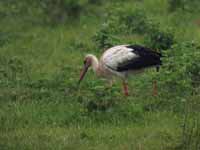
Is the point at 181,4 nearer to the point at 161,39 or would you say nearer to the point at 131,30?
the point at 131,30

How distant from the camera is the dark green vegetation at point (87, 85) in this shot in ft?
28.9

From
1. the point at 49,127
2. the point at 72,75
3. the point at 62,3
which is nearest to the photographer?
the point at 49,127

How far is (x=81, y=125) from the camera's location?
30.7 ft

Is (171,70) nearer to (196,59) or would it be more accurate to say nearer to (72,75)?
(196,59)

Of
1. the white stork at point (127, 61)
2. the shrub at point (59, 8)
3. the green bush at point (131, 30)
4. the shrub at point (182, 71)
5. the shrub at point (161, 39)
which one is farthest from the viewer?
the shrub at point (59, 8)

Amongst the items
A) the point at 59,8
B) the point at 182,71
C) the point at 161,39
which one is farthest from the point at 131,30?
the point at 182,71

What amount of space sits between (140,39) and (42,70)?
100 inches

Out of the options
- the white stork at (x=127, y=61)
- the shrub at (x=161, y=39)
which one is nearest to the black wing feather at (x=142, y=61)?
the white stork at (x=127, y=61)

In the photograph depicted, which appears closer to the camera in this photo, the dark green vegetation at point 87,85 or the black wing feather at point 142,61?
the dark green vegetation at point 87,85

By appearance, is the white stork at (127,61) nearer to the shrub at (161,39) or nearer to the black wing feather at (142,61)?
Answer: the black wing feather at (142,61)

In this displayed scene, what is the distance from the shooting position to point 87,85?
11.2 meters

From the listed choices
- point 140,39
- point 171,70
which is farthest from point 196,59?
point 140,39

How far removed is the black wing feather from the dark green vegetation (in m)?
0.21

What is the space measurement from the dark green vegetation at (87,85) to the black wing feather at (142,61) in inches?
8.2
